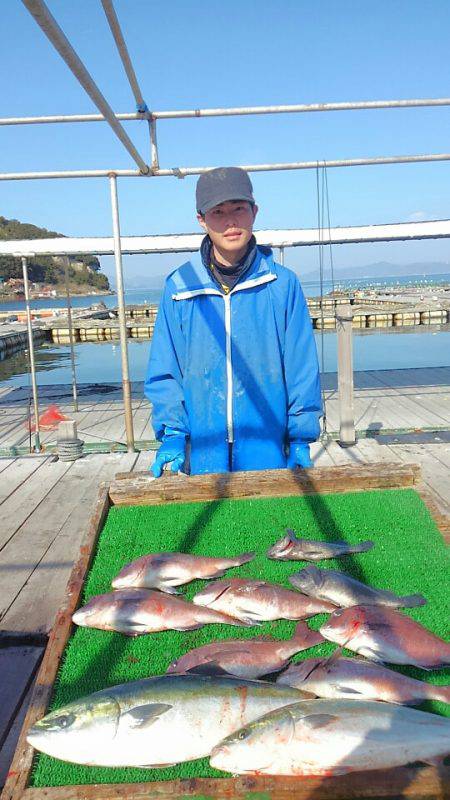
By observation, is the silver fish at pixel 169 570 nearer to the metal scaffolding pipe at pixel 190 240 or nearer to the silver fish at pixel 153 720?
the silver fish at pixel 153 720

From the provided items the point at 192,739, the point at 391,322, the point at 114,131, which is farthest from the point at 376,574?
the point at 391,322

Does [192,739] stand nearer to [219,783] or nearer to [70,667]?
[219,783]

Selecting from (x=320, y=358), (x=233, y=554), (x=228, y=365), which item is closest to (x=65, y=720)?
(x=233, y=554)

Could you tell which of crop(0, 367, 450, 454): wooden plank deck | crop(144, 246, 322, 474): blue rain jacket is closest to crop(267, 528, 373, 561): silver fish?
crop(144, 246, 322, 474): blue rain jacket

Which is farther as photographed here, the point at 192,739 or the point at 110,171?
the point at 110,171

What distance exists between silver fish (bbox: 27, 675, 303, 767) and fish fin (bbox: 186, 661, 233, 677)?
140mm

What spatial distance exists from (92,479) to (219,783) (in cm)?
500

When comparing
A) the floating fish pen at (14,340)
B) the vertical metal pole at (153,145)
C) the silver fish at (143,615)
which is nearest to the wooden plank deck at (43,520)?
the silver fish at (143,615)

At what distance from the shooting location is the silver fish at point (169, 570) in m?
2.34

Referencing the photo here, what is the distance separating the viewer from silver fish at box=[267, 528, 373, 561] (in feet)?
8.29

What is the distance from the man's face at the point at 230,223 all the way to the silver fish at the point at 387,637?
1.81 meters

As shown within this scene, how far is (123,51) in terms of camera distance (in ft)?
10.8

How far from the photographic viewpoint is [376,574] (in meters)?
2.39

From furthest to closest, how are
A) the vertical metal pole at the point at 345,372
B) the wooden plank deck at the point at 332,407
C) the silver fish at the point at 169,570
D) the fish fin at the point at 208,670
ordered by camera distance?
the wooden plank deck at the point at 332,407 → the vertical metal pole at the point at 345,372 → the silver fish at the point at 169,570 → the fish fin at the point at 208,670
